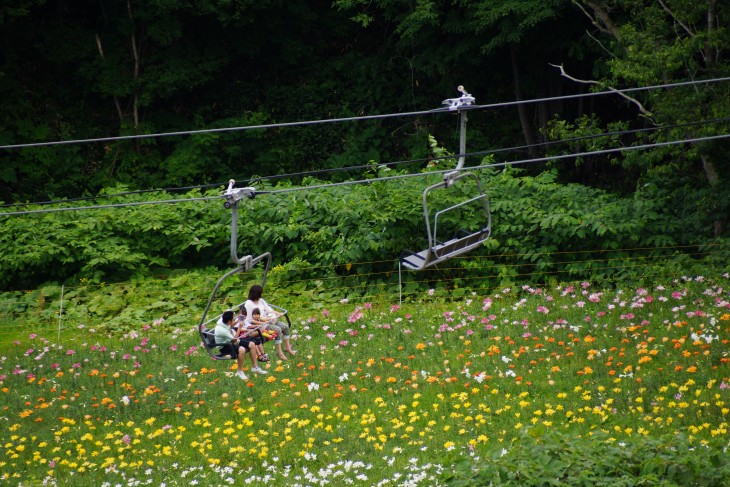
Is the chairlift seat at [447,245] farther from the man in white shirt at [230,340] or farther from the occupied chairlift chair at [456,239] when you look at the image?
the man in white shirt at [230,340]

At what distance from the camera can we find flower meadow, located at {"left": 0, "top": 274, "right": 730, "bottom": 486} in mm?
9469

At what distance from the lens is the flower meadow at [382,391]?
31.1 ft

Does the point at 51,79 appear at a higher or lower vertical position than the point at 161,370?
higher

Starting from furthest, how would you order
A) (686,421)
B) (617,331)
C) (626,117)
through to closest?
(626,117)
(617,331)
(686,421)

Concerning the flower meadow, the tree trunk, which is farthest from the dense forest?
the flower meadow

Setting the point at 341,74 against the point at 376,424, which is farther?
the point at 341,74

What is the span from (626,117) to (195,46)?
9.15 m

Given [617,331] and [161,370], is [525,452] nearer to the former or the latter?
[617,331]

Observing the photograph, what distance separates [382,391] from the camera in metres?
10.9

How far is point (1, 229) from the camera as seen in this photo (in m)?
16.1

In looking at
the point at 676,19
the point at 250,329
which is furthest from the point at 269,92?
the point at 250,329

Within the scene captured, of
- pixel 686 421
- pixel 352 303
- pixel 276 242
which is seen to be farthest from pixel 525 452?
pixel 276 242

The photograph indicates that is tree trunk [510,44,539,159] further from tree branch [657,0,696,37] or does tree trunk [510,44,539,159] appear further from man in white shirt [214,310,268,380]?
man in white shirt [214,310,268,380]

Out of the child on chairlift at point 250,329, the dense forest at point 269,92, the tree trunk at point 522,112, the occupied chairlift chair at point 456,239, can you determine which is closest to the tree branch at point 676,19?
the dense forest at point 269,92
